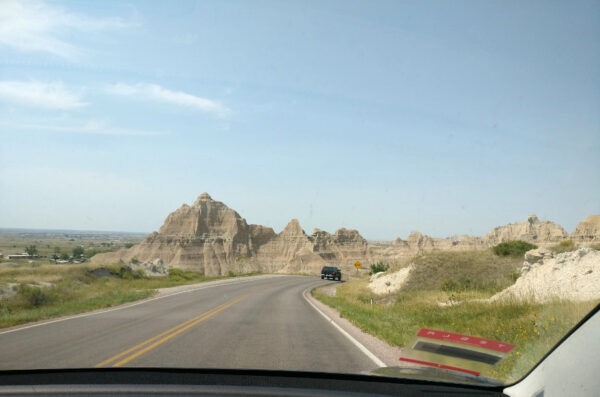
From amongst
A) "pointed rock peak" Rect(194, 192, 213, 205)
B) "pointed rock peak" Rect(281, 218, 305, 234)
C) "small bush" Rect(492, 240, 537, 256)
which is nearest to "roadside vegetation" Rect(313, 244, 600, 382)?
"small bush" Rect(492, 240, 537, 256)

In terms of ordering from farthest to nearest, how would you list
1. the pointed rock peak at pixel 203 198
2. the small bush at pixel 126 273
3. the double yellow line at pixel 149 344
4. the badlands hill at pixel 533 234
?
the pointed rock peak at pixel 203 198 < the small bush at pixel 126 273 < the badlands hill at pixel 533 234 < the double yellow line at pixel 149 344

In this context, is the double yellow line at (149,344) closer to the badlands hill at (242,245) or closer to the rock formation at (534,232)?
the rock formation at (534,232)

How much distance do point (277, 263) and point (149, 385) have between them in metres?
117

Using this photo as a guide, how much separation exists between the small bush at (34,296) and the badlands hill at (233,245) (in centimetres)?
8375

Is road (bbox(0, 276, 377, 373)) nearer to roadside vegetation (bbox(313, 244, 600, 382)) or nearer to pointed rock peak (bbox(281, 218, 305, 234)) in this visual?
roadside vegetation (bbox(313, 244, 600, 382))

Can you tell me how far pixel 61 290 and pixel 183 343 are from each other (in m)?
19.2

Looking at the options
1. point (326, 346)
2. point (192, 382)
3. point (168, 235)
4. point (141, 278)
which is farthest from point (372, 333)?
point (168, 235)

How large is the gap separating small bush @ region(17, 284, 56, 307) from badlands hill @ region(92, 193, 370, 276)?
8375 centimetres

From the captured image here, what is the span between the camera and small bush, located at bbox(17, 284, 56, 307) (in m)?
21.7

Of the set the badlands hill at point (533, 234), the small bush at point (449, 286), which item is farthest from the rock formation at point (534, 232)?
the small bush at point (449, 286)

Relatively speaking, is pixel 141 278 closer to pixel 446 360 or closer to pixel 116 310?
pixel 116 310

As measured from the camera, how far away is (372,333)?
517 inches

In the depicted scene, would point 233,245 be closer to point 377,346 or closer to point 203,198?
point 203,198

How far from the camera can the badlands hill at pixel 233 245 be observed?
362 feet
